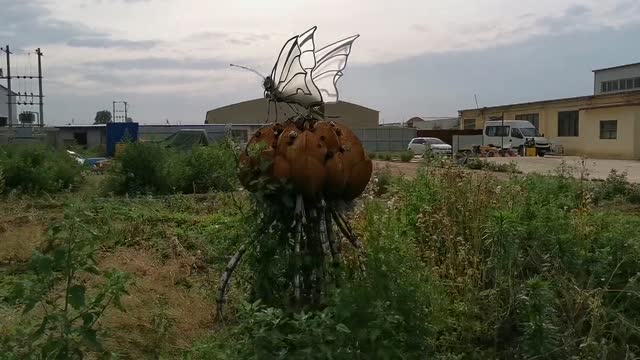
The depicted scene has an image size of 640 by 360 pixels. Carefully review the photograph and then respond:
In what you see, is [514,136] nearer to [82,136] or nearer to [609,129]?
[609,129]

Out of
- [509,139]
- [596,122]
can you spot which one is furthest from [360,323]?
[596,122]

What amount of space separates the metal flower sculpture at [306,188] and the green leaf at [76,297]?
1328 millimetres

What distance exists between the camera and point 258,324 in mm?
2713

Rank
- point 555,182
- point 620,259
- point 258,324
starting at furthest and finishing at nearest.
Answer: point 555,182
point 620,259
point 258,324

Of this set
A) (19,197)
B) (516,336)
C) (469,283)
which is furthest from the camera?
(19,197)

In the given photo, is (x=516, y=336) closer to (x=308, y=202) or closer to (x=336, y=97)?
(x=308, y=202)

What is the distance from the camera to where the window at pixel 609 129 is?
3737cm

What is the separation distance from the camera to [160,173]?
45.8 feet

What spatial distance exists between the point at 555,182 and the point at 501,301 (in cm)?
400

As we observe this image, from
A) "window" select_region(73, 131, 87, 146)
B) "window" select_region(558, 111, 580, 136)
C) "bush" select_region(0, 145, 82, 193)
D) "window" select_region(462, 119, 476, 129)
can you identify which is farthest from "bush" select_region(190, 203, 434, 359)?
"window" select_region(462, 119, 476, 129)

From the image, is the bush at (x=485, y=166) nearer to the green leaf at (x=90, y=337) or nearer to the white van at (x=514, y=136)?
the green leaf at (x=90, y=337)

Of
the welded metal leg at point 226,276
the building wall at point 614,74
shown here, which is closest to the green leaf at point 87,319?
the welded metal leg at point 226,276

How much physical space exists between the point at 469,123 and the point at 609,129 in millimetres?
19528

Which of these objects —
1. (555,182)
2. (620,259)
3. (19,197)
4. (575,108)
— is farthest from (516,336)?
(575,108)
